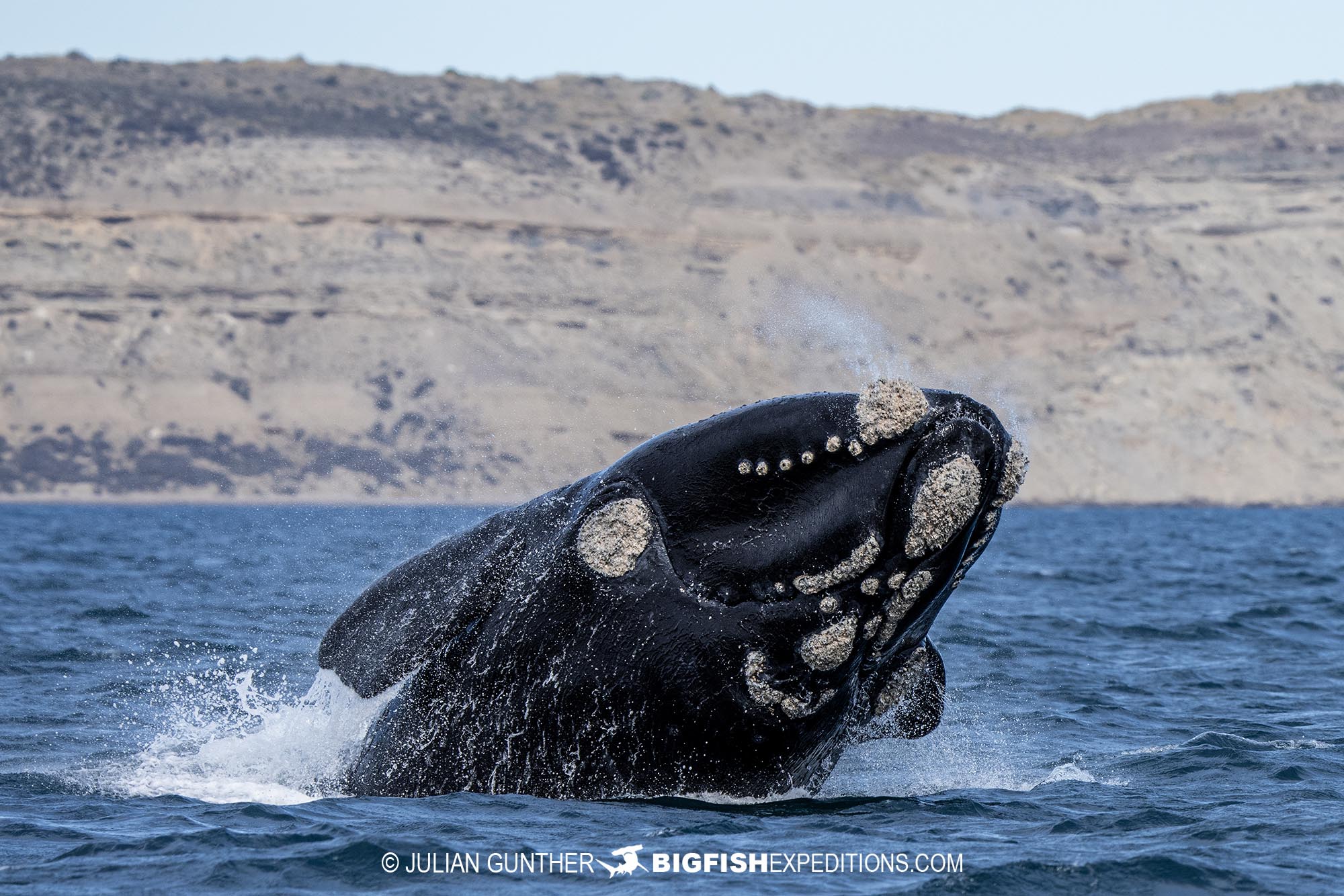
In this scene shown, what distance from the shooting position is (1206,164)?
3851 inches

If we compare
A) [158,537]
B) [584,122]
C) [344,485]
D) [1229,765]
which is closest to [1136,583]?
[1229,765]

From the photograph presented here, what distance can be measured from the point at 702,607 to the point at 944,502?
1107mm

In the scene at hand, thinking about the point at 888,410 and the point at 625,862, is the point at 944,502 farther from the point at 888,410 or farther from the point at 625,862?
the point at 625,862

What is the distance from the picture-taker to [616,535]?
659cm

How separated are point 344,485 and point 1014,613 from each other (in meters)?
65.6

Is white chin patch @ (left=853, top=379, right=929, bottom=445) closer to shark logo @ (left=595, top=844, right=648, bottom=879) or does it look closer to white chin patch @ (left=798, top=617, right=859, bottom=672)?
white chin patch @ (left=798, top=617, right=859, bottom=672)

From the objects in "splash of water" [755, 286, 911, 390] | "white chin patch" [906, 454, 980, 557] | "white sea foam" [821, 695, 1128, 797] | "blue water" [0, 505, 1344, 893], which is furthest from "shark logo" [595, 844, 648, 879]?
"splash of water" [755, 286, 911, 390]

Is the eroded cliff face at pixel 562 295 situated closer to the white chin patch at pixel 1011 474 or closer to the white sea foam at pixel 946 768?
the white sea foam at pixel 946 768

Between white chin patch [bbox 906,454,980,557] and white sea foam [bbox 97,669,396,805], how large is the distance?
2513 millimetres

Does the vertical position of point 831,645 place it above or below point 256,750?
above

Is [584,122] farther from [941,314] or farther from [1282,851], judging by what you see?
[1282,851]

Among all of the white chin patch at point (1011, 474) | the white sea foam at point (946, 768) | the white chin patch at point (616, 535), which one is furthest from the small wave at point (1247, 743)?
the white chin patch at point (616, 535)

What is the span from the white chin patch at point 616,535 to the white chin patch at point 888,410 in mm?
976

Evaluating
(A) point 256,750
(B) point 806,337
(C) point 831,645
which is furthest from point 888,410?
(B) point 806,337
